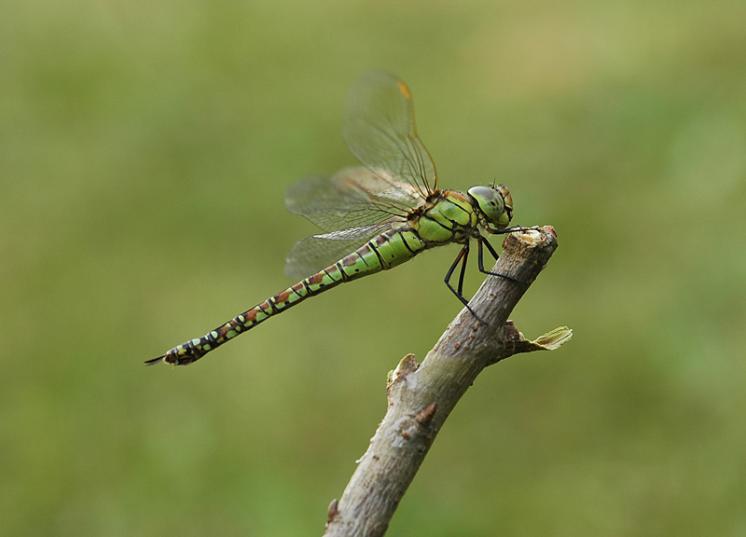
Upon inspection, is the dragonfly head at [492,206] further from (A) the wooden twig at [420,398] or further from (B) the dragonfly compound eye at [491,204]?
(A) the wooden twig at [420,398]

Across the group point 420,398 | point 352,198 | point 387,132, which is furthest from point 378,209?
point 420,398

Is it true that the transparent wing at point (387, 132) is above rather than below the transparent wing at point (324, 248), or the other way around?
above

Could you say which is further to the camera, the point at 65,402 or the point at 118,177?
the point at 118,177

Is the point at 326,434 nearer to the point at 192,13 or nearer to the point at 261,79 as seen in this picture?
the point at 261,79

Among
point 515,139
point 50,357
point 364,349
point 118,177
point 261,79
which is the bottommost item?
point 364,349

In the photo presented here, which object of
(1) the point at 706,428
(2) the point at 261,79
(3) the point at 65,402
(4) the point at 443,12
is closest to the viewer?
(1) the point at 706,428

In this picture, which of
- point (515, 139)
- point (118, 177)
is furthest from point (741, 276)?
point (118, 177)

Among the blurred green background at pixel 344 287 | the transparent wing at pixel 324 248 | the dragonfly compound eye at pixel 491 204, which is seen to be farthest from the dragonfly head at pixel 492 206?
the blurred green background at pixel 344 287
